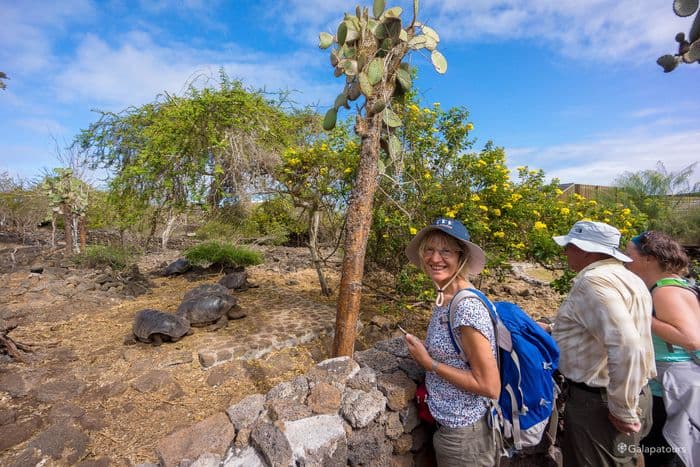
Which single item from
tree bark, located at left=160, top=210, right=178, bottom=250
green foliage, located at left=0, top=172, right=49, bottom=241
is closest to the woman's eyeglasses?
tree bark, located at left=160, top=210, right=178, bottom=250

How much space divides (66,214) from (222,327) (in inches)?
344

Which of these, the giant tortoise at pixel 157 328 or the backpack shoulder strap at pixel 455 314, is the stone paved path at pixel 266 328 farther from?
the backpack shoulder strap at pixel 455 314

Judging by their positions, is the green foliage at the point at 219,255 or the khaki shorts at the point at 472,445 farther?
the green foliage at the point at 219,255

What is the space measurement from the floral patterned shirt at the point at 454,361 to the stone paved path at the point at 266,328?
3.66 m

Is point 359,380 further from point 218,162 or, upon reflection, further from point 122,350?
point 218,162

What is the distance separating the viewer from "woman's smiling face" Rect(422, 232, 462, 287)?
163 cm

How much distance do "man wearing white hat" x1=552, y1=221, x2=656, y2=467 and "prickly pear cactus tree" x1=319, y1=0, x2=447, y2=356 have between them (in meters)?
1.38

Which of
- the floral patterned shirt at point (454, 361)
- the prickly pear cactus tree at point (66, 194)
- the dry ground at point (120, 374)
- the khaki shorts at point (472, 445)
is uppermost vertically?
the prickly pear cactus tree at point (66, 194)

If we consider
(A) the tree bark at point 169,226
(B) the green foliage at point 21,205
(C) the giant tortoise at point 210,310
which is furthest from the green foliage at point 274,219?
(B) the green foliage at point 21,205

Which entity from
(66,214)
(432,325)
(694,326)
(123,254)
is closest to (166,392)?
(432,325)

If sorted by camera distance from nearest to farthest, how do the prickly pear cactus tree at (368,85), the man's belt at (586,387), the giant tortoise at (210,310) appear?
1. the man's belt at (586,387)
2. the prickly pear cactus tree at (368,85)
3. the giant tortoise at (210,310)

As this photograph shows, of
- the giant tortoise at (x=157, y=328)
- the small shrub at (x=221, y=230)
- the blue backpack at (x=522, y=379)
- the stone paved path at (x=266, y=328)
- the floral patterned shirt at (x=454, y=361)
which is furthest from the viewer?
the small shrub at (x=221, y=230)

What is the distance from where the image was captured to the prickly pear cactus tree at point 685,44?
6.16ft

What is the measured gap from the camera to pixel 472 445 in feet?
4.82
